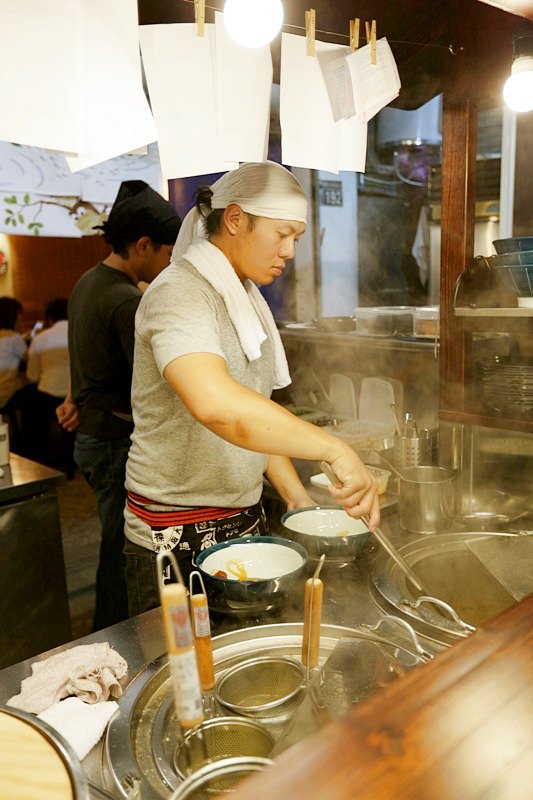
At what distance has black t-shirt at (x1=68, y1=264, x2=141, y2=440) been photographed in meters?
3.19

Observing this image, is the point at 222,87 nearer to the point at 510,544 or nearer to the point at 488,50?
the point at 488,50

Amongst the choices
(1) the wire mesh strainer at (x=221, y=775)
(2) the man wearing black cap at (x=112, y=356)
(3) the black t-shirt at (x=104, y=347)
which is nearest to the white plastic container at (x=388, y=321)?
(2) the man wearing black cap at (x=112, y=356)

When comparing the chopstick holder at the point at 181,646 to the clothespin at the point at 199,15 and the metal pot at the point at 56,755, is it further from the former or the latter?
the clothespin at the point at 199,15

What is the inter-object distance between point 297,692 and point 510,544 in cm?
103

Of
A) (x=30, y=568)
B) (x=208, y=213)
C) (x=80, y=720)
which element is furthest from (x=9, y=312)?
(x=80, y=720)

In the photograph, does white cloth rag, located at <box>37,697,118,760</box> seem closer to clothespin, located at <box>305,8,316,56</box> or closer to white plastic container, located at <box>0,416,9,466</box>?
clothespin, located at <box>305,8,316,56</box>

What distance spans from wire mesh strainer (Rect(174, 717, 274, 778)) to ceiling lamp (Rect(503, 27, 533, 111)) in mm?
1754

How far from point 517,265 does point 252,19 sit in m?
1.11

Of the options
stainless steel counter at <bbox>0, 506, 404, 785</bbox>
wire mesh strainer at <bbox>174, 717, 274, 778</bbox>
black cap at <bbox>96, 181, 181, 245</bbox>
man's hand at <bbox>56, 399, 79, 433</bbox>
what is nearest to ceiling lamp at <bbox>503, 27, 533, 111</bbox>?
stainless steel counter at <bbox>0, 506, 404, 785</bbox>

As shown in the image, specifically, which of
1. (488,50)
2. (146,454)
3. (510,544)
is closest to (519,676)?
(510,544)

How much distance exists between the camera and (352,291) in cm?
614

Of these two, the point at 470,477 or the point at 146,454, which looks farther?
the point at 470,477

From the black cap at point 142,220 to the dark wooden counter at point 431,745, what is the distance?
301 centimetres

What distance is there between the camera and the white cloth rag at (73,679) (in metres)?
1.19
